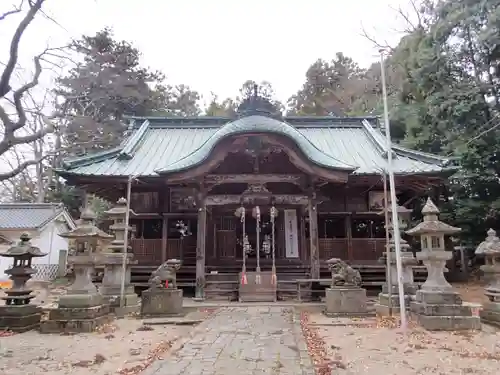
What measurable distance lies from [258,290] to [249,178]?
144 inches

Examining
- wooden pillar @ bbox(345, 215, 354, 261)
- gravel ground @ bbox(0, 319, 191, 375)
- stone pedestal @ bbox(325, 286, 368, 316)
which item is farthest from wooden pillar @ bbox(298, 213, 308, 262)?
gravel ground @ bbox(0, 319, 191, 375)

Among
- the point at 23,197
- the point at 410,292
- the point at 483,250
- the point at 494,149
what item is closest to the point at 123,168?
the point at 410,292

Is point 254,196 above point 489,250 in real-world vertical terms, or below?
above

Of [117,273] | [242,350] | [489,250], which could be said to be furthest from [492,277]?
[117,273]

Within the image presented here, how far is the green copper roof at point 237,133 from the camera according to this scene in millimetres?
12719

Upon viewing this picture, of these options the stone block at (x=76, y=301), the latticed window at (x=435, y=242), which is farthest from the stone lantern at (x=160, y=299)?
the latticed window at (x=435, y=242)

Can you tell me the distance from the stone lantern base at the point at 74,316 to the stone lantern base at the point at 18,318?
1.46 feet

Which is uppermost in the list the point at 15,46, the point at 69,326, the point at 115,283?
the point at 15,46

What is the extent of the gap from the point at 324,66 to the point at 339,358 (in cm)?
3646

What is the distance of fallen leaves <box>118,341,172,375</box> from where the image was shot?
4.88 meters

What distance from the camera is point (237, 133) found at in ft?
40.9

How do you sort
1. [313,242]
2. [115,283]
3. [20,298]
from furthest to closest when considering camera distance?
[313,242] < [115,283] < [20,298]

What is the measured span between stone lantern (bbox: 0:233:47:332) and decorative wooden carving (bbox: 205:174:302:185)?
6.04m

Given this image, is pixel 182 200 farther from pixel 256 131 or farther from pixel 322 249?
pixel 322 249
